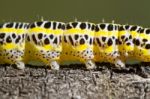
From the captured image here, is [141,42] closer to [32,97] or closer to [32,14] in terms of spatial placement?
[32,97]

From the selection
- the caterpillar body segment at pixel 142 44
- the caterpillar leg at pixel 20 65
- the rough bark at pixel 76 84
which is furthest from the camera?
the caterpillar body segment at pixel 142 44

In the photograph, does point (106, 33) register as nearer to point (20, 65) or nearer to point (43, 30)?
point (43, 30)

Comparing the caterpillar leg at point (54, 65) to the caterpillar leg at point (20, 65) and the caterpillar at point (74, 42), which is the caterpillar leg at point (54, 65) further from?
the caterpillar leg at point (20, 65)

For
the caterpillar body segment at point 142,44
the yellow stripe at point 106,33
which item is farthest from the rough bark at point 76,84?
the yellow stripe at point 106,33

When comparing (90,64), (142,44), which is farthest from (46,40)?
(142,44)

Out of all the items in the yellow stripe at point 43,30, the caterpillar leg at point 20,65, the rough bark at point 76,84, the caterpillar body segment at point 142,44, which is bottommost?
the rough bark at point 76,84

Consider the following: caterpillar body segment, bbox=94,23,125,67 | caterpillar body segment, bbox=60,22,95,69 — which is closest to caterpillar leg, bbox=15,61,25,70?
caterpillar body segment, bbox=60,22,95,69

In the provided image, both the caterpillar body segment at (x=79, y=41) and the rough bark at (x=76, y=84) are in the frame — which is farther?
the caterpillar body segment at (x=79, y=41)
